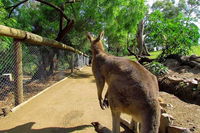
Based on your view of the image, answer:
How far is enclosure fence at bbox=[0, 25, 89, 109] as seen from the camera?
391 cm

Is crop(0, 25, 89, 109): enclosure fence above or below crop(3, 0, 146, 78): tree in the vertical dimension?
below

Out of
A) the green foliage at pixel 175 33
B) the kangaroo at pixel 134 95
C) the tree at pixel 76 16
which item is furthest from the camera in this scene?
the tree at pixel 76 16

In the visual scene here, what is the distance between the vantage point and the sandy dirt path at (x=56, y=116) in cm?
301

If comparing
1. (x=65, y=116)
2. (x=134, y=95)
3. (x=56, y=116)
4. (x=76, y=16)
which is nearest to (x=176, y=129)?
(x=134, y=95)

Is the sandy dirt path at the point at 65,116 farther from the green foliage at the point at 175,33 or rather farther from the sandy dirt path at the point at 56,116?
the green foliage at the point at 175,33

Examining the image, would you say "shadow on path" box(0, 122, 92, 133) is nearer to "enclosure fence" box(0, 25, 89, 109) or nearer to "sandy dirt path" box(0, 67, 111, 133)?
"sandy dirt path" box(0, 67, 111, 133)

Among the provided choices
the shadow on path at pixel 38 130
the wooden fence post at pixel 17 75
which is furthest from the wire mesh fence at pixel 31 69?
the shadow on path at pixel 38 130

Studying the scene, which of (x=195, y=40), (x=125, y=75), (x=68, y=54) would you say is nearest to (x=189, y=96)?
(x=125, y=75)

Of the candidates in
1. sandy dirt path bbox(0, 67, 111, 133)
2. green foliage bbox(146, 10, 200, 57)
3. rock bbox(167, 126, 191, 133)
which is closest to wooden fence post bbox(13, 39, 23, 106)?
sandy dirt path bbox(0, 67, 111, 133)

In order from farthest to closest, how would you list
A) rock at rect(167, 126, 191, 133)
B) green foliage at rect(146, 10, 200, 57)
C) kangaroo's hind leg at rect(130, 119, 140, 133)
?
green foliage at rect(146, 10, 200, 57) < kangaroo's hind leg at rect(130, 119, 140, 133) < rock at rect(167, 126, 191, 133)

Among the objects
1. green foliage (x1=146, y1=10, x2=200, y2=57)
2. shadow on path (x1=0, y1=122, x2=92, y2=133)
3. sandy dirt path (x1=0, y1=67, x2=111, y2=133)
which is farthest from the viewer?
green foliage (x1=146, y1=10, x2=200, y2=57)

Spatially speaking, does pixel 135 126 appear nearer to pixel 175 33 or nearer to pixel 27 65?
pixel 27 65

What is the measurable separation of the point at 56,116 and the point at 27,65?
272cm

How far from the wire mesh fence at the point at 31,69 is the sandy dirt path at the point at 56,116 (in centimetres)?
58
